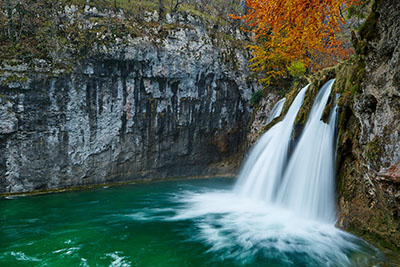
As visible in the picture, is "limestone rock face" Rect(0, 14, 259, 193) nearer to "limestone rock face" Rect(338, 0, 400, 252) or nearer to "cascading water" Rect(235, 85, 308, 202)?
"cascading water" Rect(235, 85, 308, 202)

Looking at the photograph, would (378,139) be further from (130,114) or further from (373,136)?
(130,114)

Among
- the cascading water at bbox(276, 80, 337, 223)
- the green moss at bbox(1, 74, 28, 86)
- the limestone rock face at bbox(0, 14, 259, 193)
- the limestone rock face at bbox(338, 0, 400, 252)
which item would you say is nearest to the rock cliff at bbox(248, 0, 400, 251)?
the limestone rock face at bbox(338, 0, 400, 252)

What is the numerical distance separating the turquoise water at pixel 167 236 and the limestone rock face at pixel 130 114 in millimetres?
2484

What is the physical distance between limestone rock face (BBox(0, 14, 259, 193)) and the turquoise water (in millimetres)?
2484

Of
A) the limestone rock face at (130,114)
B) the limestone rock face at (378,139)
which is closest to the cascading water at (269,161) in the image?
the limestone rock face at (378,139)

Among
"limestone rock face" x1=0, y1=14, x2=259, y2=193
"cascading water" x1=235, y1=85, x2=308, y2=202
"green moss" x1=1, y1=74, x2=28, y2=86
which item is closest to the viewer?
"cascading water" x1=235, y1=85, x2=308, y2=202

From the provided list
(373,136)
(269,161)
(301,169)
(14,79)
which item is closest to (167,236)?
(301,169)

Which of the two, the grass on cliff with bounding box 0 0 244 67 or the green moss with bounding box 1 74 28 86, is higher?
the grass on cliff with bounding box 0 0 244 67

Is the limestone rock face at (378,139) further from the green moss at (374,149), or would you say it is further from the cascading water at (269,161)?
the cascading water at (269,161)

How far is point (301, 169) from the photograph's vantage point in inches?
287

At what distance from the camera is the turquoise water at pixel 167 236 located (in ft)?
16.2

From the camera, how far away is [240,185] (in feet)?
34.5

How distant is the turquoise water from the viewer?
495 cm

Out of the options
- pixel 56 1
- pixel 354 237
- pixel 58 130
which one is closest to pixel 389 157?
pixel 354 237
